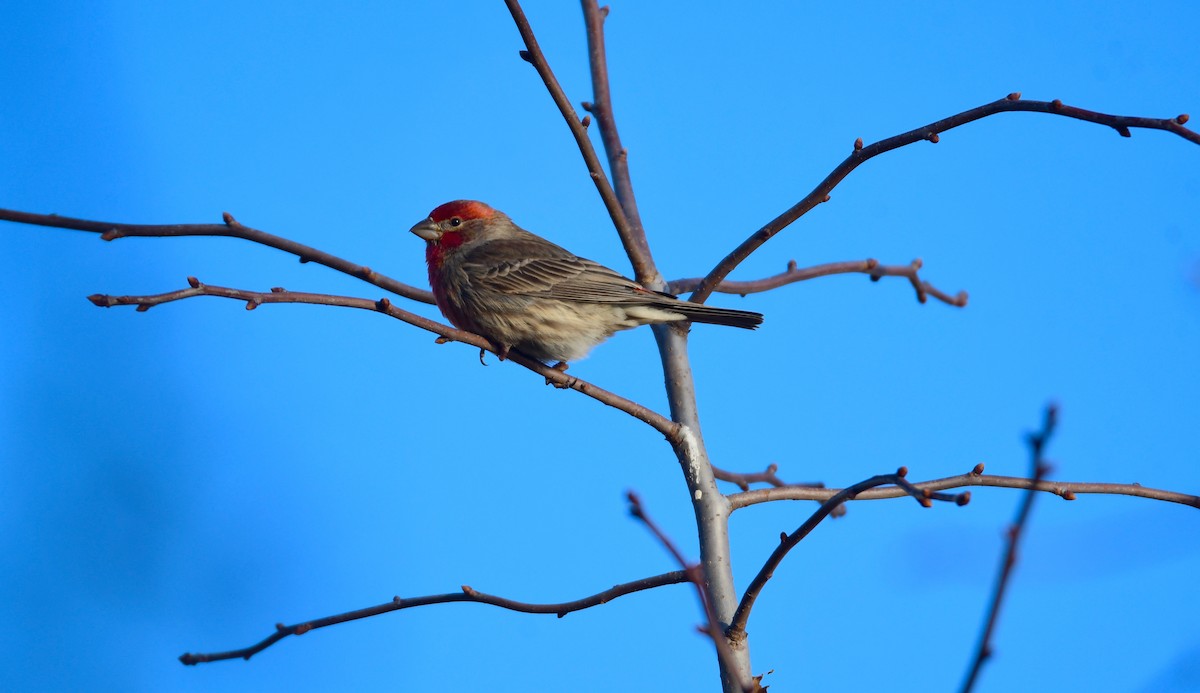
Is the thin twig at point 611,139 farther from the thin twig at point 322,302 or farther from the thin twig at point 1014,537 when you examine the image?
the thin twig at point 1014,537

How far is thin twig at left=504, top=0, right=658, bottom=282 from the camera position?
13.6 ft

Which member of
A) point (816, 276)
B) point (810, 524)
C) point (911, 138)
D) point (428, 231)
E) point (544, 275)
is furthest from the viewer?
point (428, 231)

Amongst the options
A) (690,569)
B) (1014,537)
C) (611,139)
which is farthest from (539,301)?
(1014,537)

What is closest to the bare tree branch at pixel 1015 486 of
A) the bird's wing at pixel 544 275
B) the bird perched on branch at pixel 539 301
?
the bird perched on branch at pixel 539 301

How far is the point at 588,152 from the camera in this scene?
4586 millimetres

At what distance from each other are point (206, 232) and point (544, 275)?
11.1 feet

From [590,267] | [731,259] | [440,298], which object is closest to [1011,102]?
[731,259]

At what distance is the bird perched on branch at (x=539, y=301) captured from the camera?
651cm

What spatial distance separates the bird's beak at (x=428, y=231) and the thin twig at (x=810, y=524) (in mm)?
4759

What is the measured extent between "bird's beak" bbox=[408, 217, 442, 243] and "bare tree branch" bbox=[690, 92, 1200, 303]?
10.8 ft

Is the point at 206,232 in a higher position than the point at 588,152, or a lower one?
lower

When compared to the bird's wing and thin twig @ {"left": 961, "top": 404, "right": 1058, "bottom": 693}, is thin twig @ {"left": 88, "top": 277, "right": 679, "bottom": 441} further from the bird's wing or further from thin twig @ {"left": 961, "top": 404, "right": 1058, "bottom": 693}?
thin twig @ {"left": 961, "top": 404, "right": 1058, "bottom": 693}

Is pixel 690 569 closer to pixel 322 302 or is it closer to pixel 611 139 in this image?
pixel 322 302

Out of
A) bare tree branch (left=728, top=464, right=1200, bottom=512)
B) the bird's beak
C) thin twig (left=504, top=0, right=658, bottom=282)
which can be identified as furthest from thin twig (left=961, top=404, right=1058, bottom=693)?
the bird's beak
